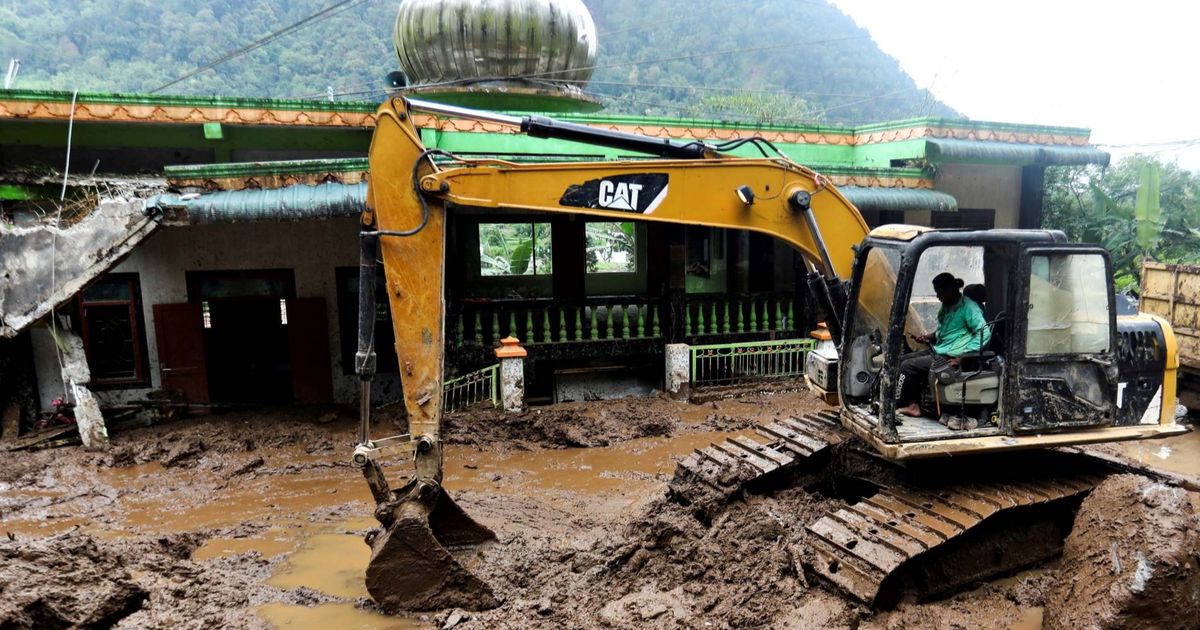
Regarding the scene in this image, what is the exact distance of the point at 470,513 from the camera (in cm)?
637

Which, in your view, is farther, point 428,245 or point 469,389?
point 469,389

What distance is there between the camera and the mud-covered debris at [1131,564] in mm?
3824

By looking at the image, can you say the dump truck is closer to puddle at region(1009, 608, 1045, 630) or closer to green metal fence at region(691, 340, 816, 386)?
green metal fence at region(691, 340, 816, 386)

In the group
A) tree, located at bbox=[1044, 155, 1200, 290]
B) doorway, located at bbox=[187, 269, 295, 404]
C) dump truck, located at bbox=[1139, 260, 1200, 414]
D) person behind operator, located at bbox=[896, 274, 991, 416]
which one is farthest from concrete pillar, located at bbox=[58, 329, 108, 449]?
tree, located at bbox=[1044, 155, 1200, 290]

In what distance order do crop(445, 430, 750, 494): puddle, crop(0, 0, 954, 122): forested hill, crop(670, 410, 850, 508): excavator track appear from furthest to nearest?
crop(0, 0, 954, 122): forested hill
crop(445, 430, 750, 494): puddle
crop(670, 410, 850, 508): excavator track

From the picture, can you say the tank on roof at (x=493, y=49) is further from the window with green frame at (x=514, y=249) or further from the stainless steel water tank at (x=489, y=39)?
the window with green frame at (x=514, y=249)

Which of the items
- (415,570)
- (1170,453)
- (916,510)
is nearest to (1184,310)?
(1170,453)

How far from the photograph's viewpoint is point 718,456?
20.0ft

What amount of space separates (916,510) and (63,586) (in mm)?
5263

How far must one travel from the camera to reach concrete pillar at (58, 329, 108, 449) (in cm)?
888

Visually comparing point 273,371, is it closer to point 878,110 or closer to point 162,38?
point 162,38

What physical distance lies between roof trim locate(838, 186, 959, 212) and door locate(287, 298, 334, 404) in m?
7.64

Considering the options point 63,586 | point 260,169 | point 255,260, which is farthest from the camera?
point 255,260

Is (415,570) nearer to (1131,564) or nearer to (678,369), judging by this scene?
(1131,564)
